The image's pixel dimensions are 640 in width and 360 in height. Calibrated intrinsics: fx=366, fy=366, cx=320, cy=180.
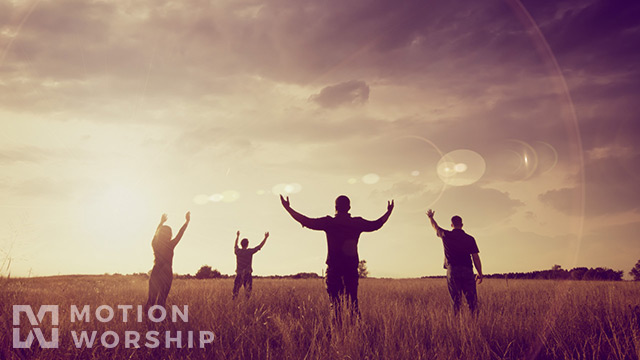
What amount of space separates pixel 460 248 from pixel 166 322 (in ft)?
20.2

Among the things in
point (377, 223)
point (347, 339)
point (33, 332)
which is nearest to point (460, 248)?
point (377, 223)

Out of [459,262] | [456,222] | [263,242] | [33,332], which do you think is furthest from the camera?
[263,242]

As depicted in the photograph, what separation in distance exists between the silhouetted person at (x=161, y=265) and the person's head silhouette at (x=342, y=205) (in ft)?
12.6

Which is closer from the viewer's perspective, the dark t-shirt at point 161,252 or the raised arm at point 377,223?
the raised arm at point 377,223

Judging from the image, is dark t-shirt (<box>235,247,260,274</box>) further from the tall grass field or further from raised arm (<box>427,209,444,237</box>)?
raised arm (<box>427,209,444,237</box>)

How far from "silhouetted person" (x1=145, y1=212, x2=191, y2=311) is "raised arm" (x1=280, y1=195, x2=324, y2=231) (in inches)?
129

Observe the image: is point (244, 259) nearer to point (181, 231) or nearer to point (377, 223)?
point (181, 231)

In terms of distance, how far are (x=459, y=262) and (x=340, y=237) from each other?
352cm

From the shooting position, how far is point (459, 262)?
26.7 ft

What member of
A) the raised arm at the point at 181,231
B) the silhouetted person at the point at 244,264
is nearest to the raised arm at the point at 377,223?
the raised arm at the point at 181,231

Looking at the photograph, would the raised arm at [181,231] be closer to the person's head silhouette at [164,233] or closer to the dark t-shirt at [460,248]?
the person's head silhouette at [164,233]

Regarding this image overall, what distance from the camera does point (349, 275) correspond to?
6094 millimetres

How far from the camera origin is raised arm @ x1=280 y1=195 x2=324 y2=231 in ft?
19.6

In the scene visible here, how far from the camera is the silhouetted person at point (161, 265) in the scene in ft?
24.9
